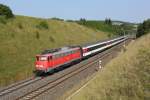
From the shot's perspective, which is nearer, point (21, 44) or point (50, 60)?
point (50, 60)

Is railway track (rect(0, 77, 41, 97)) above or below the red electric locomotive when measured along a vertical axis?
below

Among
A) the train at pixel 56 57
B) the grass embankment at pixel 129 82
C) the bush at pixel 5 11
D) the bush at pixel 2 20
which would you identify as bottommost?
the train at pixel 56 57

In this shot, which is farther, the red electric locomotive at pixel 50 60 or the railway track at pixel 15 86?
the red electric locomotive at pixel 50 60

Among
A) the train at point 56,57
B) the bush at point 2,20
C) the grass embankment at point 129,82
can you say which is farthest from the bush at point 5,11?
the grass embankment at point 129,82

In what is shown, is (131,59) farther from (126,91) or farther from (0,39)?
(0,39)

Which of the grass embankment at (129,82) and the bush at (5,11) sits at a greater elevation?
the bush at (5,11)

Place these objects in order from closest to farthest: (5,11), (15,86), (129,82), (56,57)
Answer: (129,82) < (15,86) < (56,57) < (5,11)

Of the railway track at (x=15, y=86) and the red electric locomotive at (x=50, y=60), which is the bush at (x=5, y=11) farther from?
the railway track at (x=15, y=86)

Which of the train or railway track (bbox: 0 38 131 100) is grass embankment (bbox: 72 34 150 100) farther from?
the train

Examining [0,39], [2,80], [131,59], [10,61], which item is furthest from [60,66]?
[131,59]

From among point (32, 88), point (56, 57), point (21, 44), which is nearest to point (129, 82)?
point (32, 88)

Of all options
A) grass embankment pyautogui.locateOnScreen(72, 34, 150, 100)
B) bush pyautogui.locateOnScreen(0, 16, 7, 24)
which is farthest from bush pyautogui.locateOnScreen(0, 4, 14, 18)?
grass embankment pyautogui.locateOnScreen(72, 34, 150, 100)

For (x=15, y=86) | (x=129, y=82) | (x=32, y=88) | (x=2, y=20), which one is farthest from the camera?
(x=2, y=20)

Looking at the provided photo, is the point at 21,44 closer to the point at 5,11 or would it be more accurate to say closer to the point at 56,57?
the point at 5,11
